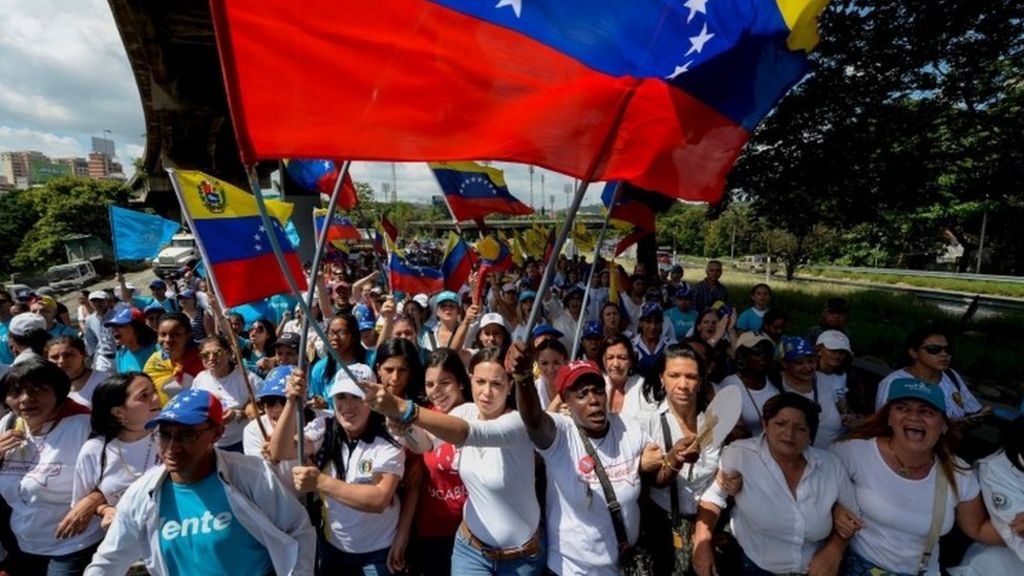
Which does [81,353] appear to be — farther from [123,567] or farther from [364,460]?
[364,460]

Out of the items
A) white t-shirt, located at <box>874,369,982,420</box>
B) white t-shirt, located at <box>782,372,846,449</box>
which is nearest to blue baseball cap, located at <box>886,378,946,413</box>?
white t-shirt, located at <box>782,372,846,449</box>

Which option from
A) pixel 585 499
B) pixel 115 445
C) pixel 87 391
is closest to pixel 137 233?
pixel 87 391

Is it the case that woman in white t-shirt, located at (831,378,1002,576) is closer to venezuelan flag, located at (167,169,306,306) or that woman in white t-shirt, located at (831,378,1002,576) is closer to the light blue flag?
venezuelan flag, located at (167,169,306,306)

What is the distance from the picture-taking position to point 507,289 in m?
7.73

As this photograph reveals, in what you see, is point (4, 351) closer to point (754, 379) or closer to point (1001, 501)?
point (754, 379)

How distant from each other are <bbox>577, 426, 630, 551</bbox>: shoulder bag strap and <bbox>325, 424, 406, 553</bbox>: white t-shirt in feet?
2.99

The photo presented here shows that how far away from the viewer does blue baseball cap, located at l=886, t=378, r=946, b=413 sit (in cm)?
237

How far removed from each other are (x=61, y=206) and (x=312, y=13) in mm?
50699

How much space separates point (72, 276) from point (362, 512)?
29368 mm

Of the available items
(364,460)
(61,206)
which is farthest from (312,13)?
(61,206)

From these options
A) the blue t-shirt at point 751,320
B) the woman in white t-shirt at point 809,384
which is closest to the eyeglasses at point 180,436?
the woman in white t-shirt at point 809,384

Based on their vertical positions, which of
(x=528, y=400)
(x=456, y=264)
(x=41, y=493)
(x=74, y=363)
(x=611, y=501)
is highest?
(x=456, y=264)

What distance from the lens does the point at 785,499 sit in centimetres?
247

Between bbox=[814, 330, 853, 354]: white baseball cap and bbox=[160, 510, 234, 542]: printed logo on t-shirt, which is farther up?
bbox=[814, 330, 853, 354]: white baseball cap
